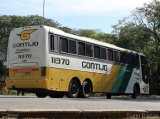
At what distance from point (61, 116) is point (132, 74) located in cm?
1939

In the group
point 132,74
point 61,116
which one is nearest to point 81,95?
point 132,74

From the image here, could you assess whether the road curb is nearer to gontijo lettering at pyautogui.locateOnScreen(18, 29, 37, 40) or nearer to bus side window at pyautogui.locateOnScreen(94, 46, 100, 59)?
gontijo lettering at pyautogui.locateOnScreen(18, 29, 37, 40)

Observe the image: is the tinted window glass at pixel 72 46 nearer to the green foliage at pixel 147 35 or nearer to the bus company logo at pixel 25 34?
the bus company logo at pixel 25 34

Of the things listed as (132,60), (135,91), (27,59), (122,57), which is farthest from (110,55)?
(27,59)

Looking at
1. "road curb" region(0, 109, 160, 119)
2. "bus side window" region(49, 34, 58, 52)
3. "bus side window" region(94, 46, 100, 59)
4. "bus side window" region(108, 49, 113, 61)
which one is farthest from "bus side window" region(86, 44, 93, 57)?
"road curb" region(0, 109, 160, 119)

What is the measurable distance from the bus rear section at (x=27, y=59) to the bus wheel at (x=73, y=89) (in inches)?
76.3

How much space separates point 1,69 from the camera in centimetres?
6888

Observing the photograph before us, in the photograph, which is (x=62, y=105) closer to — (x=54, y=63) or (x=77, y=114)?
(x=77, y=114)

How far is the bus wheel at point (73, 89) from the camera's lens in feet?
68.5

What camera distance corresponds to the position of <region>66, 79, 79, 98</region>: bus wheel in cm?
2089

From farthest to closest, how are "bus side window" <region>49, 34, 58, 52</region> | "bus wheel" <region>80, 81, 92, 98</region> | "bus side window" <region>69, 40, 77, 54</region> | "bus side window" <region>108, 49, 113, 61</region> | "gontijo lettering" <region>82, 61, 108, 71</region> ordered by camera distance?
1. "bus side window" <region>108, 49, 113, 61</region>
2. "gontijo lettering" <region>82, 61, 108, 71</region>
3. "bus wheel" <region>80, 81, 92, 98</region>
4. "bus side window" <region>69, 40, 77, 54</region>
5. "bus side window" <region>49, 34, 58, 52</region>

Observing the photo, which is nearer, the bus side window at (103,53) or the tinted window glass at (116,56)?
the bus side window at (103,53)

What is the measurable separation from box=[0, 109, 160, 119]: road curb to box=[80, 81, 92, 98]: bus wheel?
1030cm

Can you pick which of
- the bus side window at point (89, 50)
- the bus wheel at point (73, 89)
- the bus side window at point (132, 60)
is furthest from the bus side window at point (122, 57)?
the bus wheel at point (73, 89)
